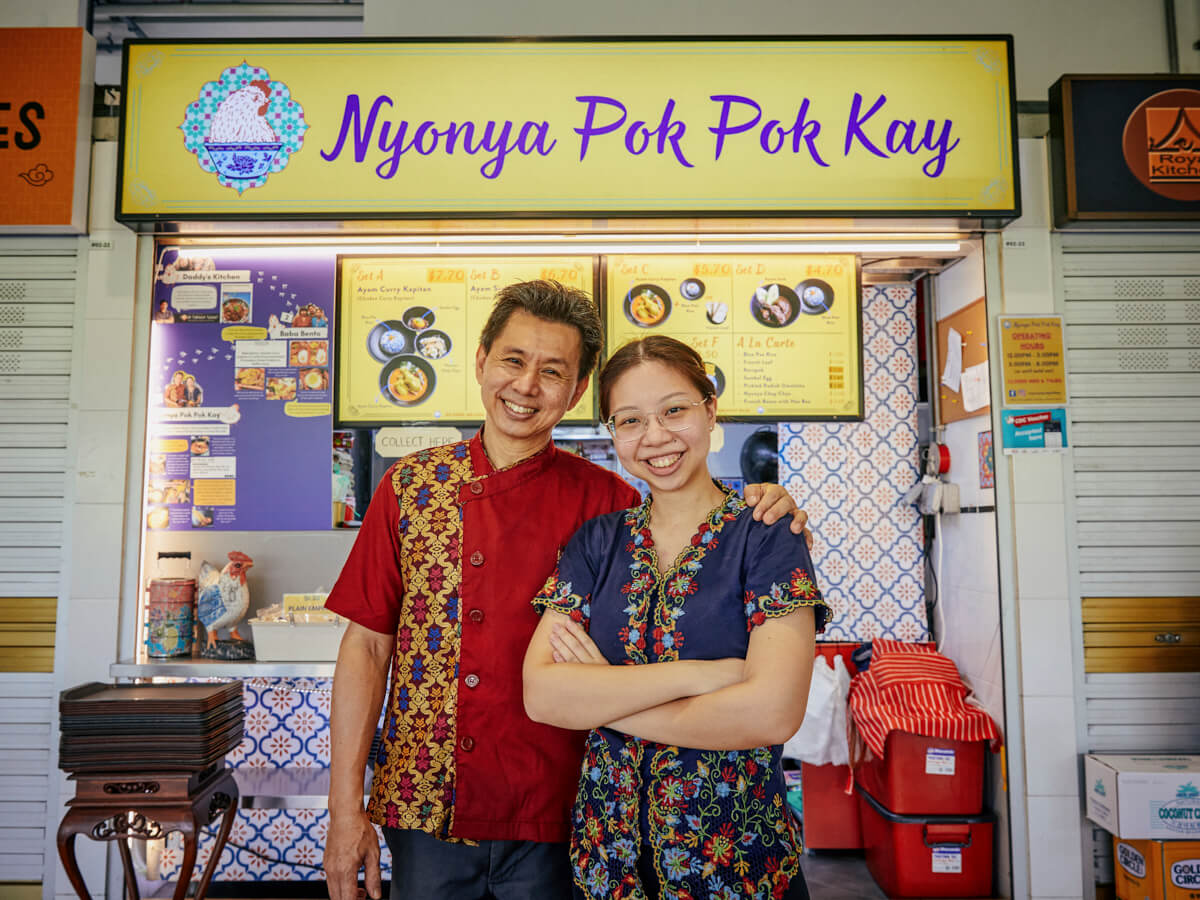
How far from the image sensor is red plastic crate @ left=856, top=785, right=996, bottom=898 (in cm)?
339

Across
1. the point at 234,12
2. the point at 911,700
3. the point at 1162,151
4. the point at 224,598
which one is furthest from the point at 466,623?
the point at 234,12

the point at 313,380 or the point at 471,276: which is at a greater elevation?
the point at 471,276

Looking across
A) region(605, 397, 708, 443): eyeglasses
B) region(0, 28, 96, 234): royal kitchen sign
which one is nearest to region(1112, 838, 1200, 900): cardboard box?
region(605, 397, 708, 443): eyeglasses

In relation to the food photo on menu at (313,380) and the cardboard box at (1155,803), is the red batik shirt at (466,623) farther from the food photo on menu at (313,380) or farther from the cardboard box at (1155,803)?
the cardboard box at (1155,803)

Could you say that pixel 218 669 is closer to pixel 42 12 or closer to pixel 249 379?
pixel 249 379

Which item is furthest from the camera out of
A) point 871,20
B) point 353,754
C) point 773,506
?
point 871,20

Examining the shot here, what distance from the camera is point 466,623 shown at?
72.2 inches

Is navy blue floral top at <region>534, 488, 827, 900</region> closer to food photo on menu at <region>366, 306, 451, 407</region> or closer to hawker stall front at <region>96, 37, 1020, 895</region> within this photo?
hawker stall front at <region>96, 37, 1020, 895</region>

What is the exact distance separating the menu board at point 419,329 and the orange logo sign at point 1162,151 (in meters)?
2.41

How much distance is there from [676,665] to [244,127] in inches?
119

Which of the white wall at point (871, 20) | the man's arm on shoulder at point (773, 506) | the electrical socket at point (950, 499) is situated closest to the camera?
the man's arm on shoulder at point (773, 506)

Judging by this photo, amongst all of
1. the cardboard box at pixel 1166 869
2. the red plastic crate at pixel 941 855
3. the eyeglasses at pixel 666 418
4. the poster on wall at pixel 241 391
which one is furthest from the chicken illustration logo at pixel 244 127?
the cardboard box at pixel 1166 869

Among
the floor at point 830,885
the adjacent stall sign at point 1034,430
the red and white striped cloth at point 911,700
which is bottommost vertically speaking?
the floor at point 830,885

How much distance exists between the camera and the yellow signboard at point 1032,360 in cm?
341
